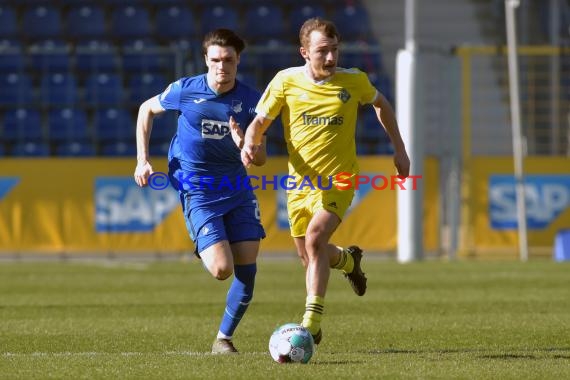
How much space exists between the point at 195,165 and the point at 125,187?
12163 mm

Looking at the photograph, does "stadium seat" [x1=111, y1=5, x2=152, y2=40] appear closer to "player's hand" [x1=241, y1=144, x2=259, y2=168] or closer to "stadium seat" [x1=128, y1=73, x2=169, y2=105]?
"stadium seat" [x1=128, y1=73, x2=169, y2=105]

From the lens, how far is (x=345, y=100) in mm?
8039

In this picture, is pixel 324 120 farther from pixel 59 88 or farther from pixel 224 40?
pixel 59 88

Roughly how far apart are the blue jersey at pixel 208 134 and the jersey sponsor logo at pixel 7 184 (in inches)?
487

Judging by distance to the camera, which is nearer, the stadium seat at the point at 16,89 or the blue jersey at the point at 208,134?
the blue jersey at the point at 208,134

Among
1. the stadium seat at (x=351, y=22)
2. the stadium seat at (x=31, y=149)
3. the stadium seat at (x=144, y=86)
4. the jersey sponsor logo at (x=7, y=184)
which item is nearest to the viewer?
the jersey sponsor logo at (x=7, y=184)

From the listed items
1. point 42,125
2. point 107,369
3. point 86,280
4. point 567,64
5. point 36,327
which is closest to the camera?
point 107,369

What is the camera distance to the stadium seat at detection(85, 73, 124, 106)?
Answer: 2336 cm

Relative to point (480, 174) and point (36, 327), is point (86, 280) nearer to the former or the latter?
point (36, 327)

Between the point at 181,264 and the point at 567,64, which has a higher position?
the point at 567,64

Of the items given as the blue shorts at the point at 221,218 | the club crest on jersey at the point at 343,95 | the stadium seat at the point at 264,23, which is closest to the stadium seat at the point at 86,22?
the stadium seat at the point at 264,23

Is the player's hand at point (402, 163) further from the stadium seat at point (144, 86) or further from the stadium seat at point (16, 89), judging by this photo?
the stadium seat at point (16, 89)

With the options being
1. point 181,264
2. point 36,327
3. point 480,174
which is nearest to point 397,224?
point 480,174

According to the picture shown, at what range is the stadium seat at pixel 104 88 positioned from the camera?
23.4 meters
